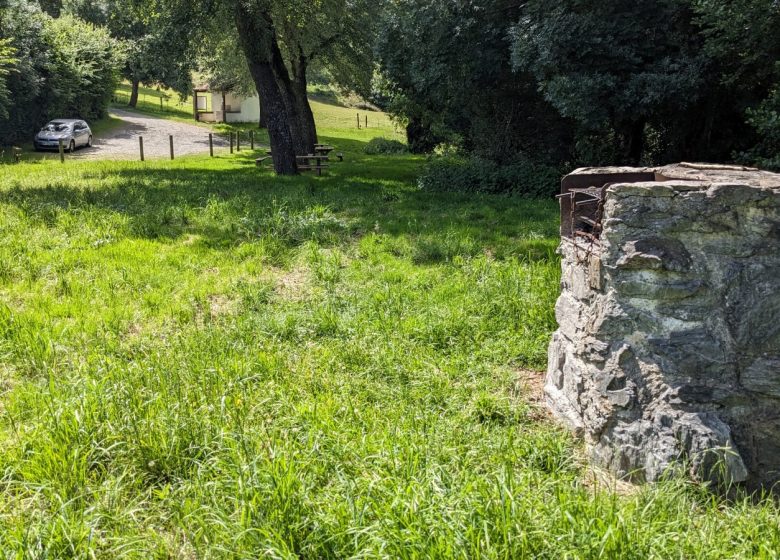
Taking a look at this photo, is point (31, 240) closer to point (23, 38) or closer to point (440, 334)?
point (440, 334)

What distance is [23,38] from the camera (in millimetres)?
23969

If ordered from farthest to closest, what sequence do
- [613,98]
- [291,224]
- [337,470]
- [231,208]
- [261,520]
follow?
[613,98] < [231,208] < [291,224] < [337,470] < [261,520]

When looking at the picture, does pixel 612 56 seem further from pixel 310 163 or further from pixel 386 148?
pixel 386 148

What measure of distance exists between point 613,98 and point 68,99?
2646cm

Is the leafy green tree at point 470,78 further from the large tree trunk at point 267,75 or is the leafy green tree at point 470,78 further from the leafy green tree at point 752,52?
the leafy green tree at point 752,52

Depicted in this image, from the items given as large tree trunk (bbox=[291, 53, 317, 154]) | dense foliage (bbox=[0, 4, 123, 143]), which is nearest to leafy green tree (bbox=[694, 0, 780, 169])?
large tree trunk (bbox=[291, 53, 317, 154])

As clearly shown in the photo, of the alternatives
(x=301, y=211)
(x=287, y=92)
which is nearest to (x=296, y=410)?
(x=301, y=211)

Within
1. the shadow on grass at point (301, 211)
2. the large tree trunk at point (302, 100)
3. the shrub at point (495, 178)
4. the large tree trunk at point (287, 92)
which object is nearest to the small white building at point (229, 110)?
the large tree trunk at point (302, 100)

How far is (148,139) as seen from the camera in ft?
99.3

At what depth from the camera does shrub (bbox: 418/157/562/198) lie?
46.6 feet

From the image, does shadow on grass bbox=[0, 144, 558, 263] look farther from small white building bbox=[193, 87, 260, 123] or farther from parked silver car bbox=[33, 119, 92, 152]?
small white building bbox=[193, 87, 260, 123]

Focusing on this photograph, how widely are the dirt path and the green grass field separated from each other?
17.0 meters

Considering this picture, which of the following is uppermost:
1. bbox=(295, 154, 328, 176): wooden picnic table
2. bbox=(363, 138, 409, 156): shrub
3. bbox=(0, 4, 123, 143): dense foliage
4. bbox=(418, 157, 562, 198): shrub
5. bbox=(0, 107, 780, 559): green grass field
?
bbox=(0, 4, 123, 143): dense foliage

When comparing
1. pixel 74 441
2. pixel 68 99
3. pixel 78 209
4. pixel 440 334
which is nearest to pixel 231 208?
pixel 78 209
